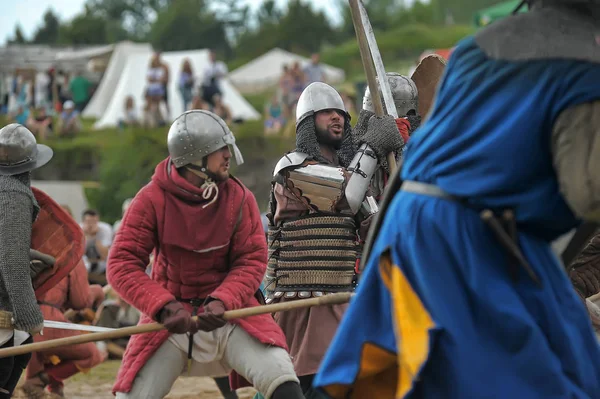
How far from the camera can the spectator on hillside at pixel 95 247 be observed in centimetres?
1235

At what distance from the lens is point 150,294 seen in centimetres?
546

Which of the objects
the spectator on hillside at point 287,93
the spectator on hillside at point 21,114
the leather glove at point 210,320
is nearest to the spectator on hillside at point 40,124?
the spectator on hillside at point 21,114

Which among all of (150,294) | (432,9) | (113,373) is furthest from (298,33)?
(150,294)

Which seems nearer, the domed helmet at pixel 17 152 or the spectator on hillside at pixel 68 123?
the domed helmet at pixel 17 152

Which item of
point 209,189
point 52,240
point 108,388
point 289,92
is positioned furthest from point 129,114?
point 209,189

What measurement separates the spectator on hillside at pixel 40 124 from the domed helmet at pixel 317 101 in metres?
21.8

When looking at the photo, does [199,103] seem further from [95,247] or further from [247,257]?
[247,257]

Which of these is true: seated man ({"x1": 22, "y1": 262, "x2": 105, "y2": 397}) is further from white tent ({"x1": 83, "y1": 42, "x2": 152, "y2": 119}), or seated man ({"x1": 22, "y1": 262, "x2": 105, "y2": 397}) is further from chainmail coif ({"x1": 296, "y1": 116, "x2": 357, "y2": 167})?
white tent ({"x1": 83, "y1": 42, "x2": 152, "y2": 119})

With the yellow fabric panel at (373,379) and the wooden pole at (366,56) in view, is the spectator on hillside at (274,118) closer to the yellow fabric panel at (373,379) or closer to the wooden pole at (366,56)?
the wooden pole at (366,56)

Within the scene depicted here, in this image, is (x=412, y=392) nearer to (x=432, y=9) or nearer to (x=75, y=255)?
(x=75, y=255)

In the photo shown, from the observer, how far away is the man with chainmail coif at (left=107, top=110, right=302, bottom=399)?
215 inches

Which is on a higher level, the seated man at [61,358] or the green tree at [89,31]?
the seated man at [61,358]

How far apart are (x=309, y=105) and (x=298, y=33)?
197 feet

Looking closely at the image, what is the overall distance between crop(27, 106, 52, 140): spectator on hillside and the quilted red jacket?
22.5 m
